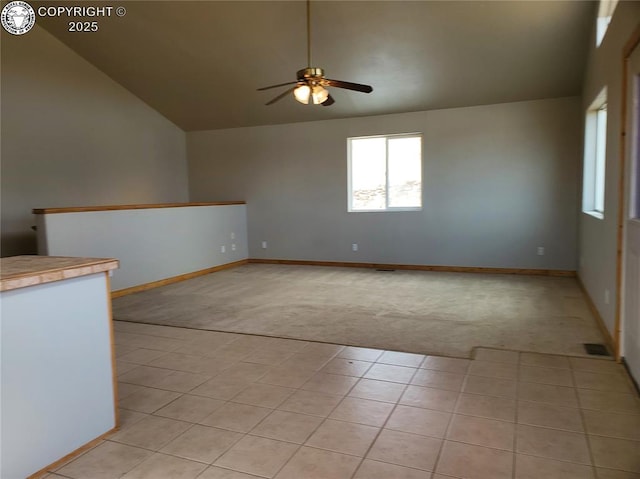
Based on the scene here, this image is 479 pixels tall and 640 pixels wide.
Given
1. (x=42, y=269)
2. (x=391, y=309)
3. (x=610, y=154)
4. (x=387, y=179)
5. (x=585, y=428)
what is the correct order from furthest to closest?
1. (x=387, y=179)
2. (x=391, y=309)
3. (x=610, y=154)
4. (x=585, y=428)
5. (x=42, y=269)

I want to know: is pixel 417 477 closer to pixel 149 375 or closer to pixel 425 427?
pixel 425 427

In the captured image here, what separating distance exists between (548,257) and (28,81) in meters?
7.74

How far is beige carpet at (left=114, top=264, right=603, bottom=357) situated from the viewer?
141 inches

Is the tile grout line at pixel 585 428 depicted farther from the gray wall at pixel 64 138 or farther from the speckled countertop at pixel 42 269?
the gray wall at pixel 64 138

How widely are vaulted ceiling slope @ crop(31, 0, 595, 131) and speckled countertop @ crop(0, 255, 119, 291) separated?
12.5 ft

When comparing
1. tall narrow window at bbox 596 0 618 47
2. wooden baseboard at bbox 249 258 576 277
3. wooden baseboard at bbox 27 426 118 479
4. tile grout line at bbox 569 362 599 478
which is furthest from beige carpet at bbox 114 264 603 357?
tall narrow window at bbox 596 0 618 47

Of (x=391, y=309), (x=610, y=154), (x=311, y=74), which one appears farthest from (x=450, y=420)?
(x=311, y=74)

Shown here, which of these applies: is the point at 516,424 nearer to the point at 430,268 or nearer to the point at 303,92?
the point at 303,92

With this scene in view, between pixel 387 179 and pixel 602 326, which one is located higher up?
pixel 387 179

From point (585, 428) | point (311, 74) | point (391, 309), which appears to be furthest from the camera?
point (391, 309)

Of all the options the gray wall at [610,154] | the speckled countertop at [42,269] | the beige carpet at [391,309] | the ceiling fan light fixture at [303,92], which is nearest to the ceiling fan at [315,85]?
the ceiling fan light fixture at [303,92]

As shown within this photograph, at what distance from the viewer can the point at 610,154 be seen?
3.43 m

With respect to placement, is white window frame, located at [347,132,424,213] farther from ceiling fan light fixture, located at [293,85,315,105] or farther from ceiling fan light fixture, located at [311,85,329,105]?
ceiling fan light fixture, located at [293,85,315,105]

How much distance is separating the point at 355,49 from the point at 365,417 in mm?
4514
